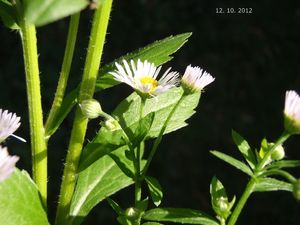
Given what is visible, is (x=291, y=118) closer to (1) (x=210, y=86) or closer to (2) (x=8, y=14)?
(2) (x=8, y=14)

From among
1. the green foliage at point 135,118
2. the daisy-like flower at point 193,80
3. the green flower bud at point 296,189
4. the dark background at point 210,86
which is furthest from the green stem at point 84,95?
the dark background at point 210,86

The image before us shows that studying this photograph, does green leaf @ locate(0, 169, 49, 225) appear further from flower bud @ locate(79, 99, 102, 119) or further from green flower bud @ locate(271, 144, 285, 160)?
green flower bud @ locate(271, 144, 285, 160)

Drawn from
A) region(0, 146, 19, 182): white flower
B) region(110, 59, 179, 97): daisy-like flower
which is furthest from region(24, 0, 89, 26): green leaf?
region(110, 59, 179, 97): daisy-like flower

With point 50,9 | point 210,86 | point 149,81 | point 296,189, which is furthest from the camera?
point 210,86

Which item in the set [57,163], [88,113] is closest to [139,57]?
[88,113]

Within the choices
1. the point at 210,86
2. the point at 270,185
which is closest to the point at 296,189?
the point at 270,185

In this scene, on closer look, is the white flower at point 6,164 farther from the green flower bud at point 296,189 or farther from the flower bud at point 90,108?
the green flower bud at point 296,189

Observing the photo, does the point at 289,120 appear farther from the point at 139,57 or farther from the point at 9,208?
the point at 9,208
